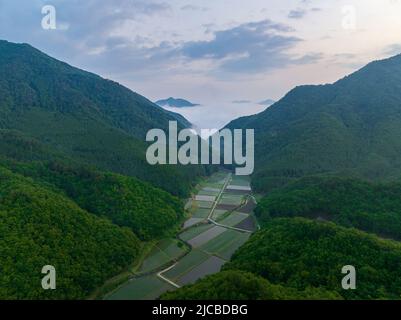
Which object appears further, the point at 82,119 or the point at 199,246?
the point at 82,119

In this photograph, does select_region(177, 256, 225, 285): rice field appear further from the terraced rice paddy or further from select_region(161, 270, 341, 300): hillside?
select_region(161, 270, 341, 300): hillside

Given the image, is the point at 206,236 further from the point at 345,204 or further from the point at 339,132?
the point at 339,132

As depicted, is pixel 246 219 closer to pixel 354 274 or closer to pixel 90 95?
pixel 354 274

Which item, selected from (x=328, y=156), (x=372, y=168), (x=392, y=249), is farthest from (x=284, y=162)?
(x=392, y=249)

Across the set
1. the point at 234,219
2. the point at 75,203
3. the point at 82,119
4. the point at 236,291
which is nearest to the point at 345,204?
the point at 234,219

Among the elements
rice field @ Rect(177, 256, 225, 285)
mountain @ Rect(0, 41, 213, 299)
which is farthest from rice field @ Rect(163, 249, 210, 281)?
mountain @ Rect(0, 41, 213, 299)
